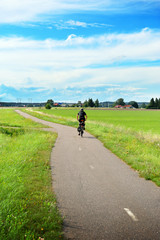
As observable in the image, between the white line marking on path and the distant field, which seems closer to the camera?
the white line marking on path

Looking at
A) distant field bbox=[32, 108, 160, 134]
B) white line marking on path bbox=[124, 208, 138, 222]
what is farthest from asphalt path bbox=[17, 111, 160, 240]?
distant field bbox=[32, 108, 160, 134]

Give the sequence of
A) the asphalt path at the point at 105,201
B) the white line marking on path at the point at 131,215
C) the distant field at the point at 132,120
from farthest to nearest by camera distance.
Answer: the distant field at the point at 132,120, the white line marking on path at the point at 131,215, the asphalt path at the point at 105,201

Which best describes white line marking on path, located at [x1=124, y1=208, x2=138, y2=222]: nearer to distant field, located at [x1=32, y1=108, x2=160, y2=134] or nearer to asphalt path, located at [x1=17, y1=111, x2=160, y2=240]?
asphalt path, located at [x1=17, y1=111, x2=160, y2=240]

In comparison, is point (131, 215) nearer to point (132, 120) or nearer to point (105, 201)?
point (105, 201)

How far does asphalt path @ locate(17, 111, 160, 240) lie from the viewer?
469cm

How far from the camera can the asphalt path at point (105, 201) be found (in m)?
4.69

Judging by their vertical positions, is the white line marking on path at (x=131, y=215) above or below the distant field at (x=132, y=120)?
above

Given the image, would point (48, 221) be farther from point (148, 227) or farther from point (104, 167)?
point (104, 167)

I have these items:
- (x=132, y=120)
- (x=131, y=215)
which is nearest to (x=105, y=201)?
(x=131, y=215)

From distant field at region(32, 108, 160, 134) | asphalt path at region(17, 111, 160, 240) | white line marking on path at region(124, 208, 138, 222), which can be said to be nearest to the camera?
asphalt path at region(17, 111, 160, 240)

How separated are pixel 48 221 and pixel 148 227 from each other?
202cm

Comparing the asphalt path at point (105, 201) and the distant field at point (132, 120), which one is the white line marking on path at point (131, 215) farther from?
the distant field at point (132, 120)

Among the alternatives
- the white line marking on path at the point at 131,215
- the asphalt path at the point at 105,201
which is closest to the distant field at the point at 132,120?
the asphalt path at the point at 105,201

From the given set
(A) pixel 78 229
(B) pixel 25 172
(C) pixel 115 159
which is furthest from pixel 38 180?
(C) pixel 115 159
